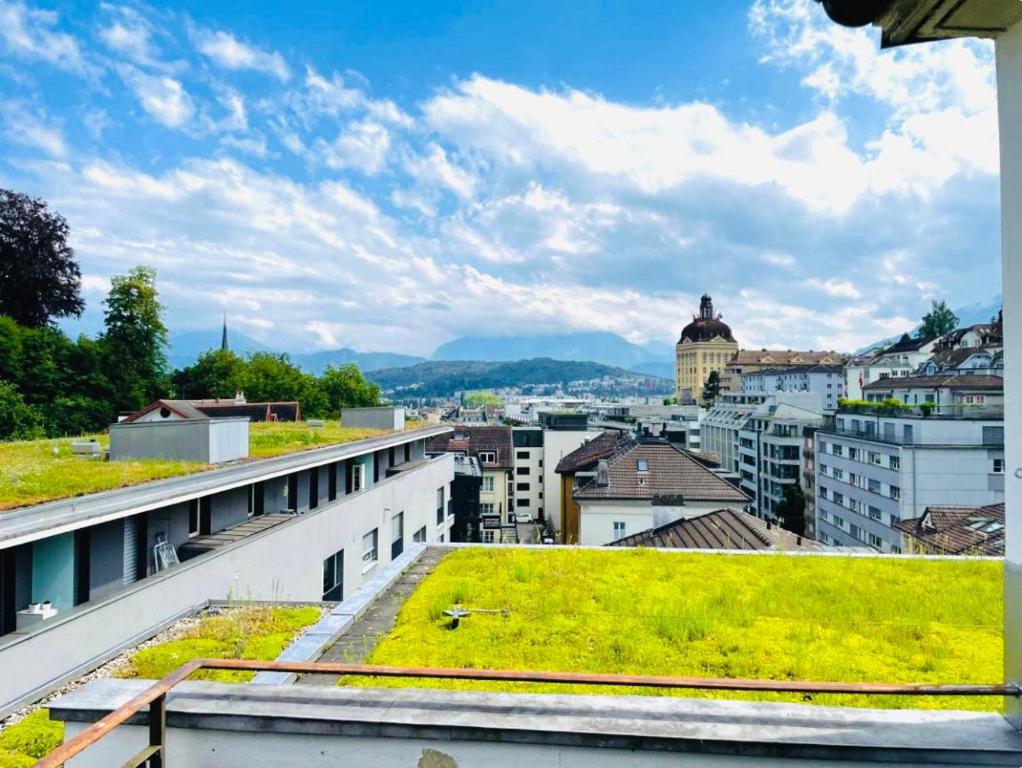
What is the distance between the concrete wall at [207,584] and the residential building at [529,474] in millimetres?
36891

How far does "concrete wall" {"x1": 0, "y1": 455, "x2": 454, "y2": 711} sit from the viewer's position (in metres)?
5.93

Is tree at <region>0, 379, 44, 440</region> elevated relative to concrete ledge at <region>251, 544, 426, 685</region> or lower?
elevated

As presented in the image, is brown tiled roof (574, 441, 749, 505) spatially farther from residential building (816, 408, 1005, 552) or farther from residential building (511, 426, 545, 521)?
residential building (511, 426, 545, 521)

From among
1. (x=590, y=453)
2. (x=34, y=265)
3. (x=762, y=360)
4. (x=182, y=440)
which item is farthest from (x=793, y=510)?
(x=762, y=360)

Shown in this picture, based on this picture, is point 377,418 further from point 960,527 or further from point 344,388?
point 344,388

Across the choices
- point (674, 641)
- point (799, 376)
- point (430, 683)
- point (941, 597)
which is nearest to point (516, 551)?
point (674, 641)

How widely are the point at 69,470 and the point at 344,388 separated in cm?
4706

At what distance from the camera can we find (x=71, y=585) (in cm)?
729

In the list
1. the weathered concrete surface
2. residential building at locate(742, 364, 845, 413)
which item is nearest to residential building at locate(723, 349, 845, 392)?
residential building at locate(742, 364, 845, 413)

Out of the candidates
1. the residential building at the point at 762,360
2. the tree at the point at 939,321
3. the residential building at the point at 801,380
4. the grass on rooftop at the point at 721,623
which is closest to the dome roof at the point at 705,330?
Result: the residential building at the point at 762,360

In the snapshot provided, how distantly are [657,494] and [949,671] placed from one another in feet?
60.1

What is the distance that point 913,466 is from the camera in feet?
100

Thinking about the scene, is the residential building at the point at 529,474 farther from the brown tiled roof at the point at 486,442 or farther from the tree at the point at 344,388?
the tree at the point at 344,388

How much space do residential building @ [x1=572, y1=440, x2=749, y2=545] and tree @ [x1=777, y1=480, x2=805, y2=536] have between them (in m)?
26.2
